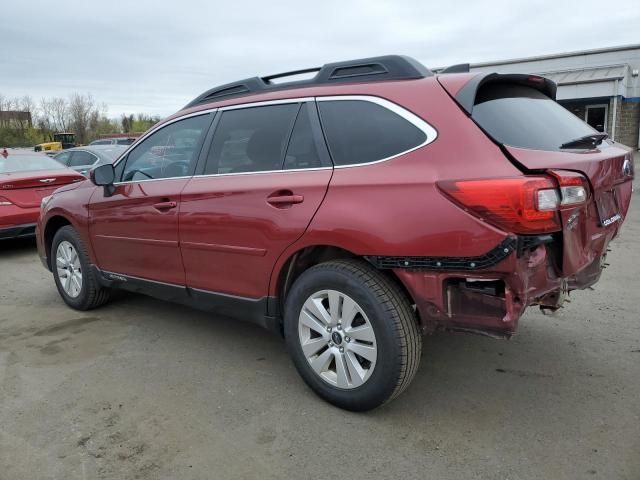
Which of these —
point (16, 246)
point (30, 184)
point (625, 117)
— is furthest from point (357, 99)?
point (625, 117)

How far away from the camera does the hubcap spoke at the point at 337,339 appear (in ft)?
9.30

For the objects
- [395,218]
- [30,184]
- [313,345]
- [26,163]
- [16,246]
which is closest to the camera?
[395,218]

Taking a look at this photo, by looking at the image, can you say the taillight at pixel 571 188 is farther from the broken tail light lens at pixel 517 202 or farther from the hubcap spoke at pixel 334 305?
the hubcap spoke at pixel 334 305

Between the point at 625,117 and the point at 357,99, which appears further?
the point at 625,117

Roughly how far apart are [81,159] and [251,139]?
30.3 feet

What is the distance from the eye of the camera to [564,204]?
2.44m

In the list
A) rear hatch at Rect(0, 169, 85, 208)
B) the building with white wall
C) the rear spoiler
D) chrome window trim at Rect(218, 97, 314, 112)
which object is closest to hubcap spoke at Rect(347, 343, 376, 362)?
the rear spoiler

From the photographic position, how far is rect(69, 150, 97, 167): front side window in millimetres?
11234

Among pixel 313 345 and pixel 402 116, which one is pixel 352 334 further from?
pixel 402 116

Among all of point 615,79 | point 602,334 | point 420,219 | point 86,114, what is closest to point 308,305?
point 420,219

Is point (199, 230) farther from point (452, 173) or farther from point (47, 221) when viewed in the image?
point (47, 221)

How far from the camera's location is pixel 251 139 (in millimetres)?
3479

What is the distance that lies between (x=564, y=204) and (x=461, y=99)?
2.40 feet

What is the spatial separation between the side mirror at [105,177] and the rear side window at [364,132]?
2055mm
